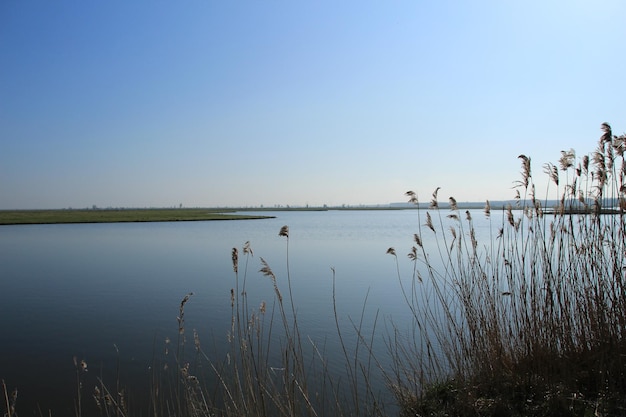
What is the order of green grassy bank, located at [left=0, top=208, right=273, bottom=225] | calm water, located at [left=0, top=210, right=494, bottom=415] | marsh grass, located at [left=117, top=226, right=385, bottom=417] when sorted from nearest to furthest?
marsh grass, located at [left=117, top=226, right=385, bottom=417] → calm water, located at [left=0, top=210, right=494, bottom=415] → green grassy bank, located at [left=0, top=208, right=273, bottom=225]

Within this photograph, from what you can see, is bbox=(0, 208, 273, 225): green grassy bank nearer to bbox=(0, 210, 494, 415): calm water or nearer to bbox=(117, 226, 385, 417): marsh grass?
bbox=(0, 210, 494, 415): calm water

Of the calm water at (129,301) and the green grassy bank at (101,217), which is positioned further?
the green grassy bank at (101,217)

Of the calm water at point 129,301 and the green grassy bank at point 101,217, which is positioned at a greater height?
the green grassy bank at point 101,217

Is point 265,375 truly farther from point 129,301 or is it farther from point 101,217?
point 101,217

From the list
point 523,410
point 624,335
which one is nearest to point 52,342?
point 523,410

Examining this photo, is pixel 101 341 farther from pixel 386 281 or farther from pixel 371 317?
pixel 386 281

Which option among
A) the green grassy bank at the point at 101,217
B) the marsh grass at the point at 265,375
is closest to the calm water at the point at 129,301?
the marsh grass at the point at 265,375

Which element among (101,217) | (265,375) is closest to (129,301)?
(265,375)

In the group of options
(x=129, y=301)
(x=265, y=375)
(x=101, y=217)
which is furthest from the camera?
(x=101, y=217)

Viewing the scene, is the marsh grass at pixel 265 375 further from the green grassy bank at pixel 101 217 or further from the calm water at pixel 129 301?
the green grassy bank at pixel 101 217

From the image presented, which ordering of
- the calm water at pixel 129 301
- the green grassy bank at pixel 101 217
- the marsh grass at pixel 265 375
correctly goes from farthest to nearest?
the green grassy bank at pixel 101 217 → the calm water at pixel 129 301 → the marsh grass at pixel 265 375

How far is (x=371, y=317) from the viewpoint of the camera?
9383 mm

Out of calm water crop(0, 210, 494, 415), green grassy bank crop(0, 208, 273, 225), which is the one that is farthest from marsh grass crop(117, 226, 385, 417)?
green grassy bank crop(0, 208, 273, 225)

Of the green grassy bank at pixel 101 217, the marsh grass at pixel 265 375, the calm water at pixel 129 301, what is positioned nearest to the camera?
the marsh grass at pixel 265 375
